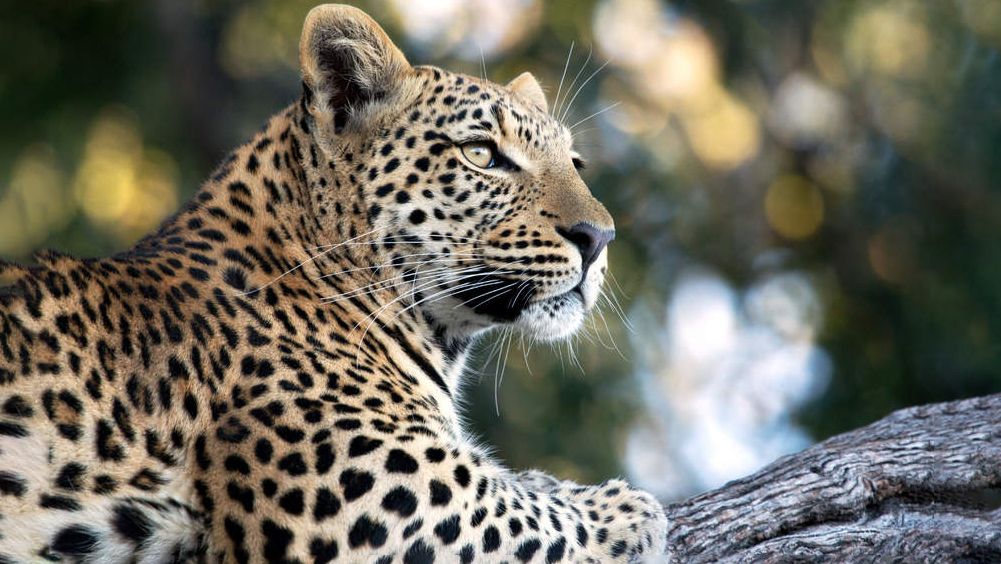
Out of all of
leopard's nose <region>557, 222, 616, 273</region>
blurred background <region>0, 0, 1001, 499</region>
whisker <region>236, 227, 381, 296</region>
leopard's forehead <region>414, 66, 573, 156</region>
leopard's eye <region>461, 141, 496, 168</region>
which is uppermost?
blurred background <region>0, 0, 1001, 499</region>

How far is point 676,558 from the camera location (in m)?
6.14

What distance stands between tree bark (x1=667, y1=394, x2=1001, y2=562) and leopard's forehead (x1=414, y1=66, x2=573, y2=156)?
6.93 ft

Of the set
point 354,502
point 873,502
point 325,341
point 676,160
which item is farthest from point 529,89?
point 676,160

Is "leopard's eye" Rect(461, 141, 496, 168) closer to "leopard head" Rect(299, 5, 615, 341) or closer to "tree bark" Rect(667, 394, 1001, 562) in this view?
"leopard head" Rect(299, 5, 615, 341)

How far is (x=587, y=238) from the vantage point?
247 inches

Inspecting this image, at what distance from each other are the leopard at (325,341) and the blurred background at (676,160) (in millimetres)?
6841

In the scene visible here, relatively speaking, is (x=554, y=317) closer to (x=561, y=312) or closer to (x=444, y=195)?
(x=561, y=312)

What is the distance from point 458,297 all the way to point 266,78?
1026cm

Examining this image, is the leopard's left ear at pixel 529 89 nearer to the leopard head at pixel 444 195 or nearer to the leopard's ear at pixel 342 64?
the leopard head at pixel 444 195

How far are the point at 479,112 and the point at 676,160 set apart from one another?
956 cm

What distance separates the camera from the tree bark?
6.16m

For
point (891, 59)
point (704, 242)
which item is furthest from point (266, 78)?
point (891, 59)

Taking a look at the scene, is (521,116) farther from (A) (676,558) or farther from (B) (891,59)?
(B) (891,59)

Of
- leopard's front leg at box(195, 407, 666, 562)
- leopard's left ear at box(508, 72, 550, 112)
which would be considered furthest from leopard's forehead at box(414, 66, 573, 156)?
leopard's front leg at box(195, 407, 666, 562)
